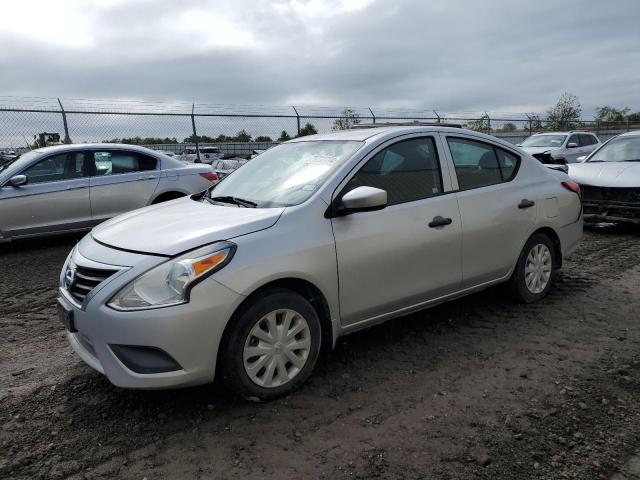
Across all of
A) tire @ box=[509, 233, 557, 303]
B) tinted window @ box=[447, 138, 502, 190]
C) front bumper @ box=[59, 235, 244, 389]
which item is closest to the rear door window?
tinted window @ box=[447, 138, 502, 190]

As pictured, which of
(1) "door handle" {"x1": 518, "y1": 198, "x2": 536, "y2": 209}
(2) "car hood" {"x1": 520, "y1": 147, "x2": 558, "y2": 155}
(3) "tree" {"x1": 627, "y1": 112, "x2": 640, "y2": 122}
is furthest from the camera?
(3) "tree" {"x1": 627, "y1": 112, "x2": 640, "y2": 122}

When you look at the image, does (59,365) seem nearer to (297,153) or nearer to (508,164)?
(297,153)

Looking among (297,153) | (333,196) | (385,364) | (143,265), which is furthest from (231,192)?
(385,364)

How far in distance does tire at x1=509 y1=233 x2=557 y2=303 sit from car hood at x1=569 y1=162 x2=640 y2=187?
3765 millimetres

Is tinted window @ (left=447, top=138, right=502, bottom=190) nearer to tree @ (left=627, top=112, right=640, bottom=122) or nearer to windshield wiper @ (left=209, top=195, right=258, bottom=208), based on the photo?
windshield wiper @ (left=209, top=195, right=258, bottom=208)

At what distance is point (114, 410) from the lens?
311 cm

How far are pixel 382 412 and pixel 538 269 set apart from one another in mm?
2482

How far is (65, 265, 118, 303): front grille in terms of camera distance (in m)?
2.98

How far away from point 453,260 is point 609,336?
4.49ft

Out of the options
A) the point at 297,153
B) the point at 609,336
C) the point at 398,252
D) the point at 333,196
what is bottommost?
the point at 609,336

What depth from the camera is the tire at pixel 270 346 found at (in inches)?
116

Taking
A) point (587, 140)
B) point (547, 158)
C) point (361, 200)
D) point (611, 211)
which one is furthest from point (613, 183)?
point (587, 140)

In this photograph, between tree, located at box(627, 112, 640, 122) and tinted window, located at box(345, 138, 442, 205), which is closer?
tinted window, located at box(345, 138, 442, 205)

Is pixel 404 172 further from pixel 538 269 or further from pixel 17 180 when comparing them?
pixel 17 180
